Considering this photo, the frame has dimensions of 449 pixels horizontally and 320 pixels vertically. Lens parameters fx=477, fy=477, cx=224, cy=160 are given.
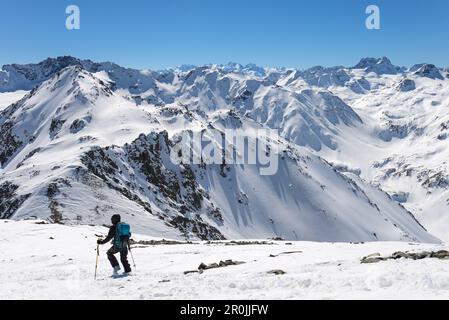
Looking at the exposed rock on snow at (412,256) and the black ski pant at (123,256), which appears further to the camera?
the black ski pant at (123,256)

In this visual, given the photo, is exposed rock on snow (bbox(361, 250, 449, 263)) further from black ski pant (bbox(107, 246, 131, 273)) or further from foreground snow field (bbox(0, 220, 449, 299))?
black ski pant (bbox(107, 246, 131, 273))

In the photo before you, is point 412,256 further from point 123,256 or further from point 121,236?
point 121,236

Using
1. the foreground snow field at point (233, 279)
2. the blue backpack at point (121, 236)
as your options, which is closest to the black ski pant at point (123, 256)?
the blue backpack at point (121, 236)

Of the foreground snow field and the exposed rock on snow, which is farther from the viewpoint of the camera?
the exposed rock on snow

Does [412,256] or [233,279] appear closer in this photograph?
[233,279]

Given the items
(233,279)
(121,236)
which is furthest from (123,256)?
(233,279)

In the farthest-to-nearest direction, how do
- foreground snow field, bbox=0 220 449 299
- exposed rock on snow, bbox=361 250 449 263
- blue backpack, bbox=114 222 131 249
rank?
blue backpack, bbox=114 222 131 249 < exposed rock on snow, bbox=361 250 449 263 < foreground snow field, bbox=0 220 449 299

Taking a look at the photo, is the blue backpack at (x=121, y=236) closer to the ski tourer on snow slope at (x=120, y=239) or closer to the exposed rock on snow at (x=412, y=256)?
the ski tourer on snow slope at (x=120, y=239)

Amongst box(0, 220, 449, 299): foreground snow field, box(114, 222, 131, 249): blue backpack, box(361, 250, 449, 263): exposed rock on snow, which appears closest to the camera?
box(0, 220, 449, 299): foreground snow field

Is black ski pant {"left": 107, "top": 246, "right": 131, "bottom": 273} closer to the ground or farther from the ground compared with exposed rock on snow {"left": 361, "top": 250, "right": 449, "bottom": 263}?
farther from the ground

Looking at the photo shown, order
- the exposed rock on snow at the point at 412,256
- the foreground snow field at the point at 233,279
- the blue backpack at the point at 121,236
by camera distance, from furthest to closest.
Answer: the blue backpack at the point at 121,236, the exposed rock on snow at the point at 412,256, the foreground snow field at the point at 233,279

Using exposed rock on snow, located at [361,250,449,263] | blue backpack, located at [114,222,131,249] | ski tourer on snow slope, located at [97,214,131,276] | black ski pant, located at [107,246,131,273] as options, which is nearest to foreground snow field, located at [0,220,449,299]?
black ski pant, located at [107,246,131,273]
